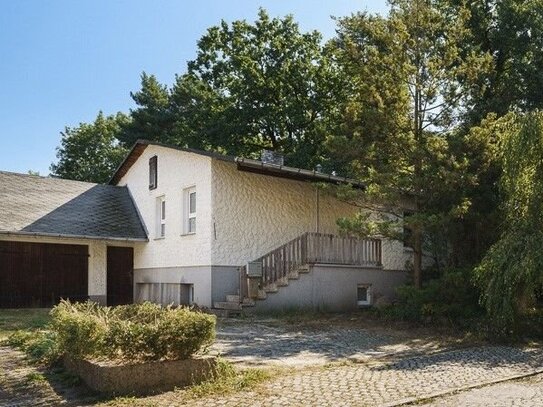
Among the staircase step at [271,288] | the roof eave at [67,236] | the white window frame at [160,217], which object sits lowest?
the staircase step at [271,288]

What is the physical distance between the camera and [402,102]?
599 inches

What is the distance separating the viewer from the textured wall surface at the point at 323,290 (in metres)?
16.8

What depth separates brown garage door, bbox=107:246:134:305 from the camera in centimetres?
2138

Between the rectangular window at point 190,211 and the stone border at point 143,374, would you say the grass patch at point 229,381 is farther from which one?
the rectangular window at point 190,211

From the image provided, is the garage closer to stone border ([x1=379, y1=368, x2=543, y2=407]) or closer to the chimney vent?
the chimney vent

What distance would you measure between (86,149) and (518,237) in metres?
45.6

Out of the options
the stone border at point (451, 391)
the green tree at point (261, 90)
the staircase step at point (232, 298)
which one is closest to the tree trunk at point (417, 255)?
the staircase step at point (232, 298)

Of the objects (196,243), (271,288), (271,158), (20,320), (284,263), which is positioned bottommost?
(20,320)

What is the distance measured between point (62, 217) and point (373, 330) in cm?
1215

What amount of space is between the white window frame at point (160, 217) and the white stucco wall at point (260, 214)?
3677 millimetres

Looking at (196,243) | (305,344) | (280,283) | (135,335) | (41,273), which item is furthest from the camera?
(41,273)

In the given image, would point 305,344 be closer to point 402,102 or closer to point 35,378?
point 35,378

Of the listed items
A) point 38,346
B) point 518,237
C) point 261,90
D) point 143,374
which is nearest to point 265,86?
point 261,90

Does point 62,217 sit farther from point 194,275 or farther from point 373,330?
point 373,330
